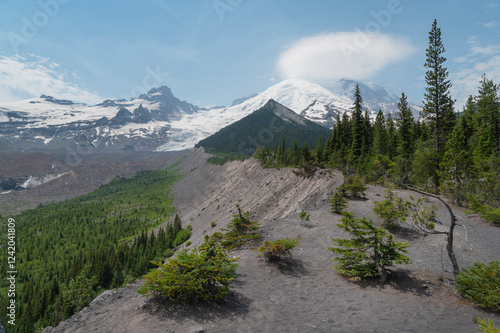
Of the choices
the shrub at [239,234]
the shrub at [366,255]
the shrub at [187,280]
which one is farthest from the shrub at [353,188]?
the shrub at [187,280]

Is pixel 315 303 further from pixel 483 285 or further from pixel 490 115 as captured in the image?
→ pixel 490 115

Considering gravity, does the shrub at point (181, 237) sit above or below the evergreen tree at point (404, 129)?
below

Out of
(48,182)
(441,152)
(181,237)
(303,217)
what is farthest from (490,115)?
(48,182)

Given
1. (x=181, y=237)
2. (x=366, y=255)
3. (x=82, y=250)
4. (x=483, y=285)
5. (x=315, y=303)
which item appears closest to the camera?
(x=483, y=285)

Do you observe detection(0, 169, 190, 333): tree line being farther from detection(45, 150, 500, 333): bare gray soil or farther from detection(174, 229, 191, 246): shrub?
detection(45, 150, 500, 333): bare gray soil

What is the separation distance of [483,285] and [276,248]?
25.4 feet

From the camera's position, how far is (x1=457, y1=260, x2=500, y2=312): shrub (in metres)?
7.69

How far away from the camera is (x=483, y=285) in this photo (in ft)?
26.4

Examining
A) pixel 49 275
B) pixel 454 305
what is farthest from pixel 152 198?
pixel 454 305

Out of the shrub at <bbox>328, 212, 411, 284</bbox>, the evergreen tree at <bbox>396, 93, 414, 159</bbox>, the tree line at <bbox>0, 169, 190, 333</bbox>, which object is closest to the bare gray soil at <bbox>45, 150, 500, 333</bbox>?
the shrub at <bbox>328, 212, 411, 284</bbox>

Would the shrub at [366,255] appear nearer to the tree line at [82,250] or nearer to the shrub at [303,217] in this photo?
the shrub at [303,217]

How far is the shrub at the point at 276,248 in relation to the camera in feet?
41.5

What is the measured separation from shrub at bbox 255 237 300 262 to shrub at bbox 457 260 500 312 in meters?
6.48

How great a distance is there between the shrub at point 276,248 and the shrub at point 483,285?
6.48 meters
